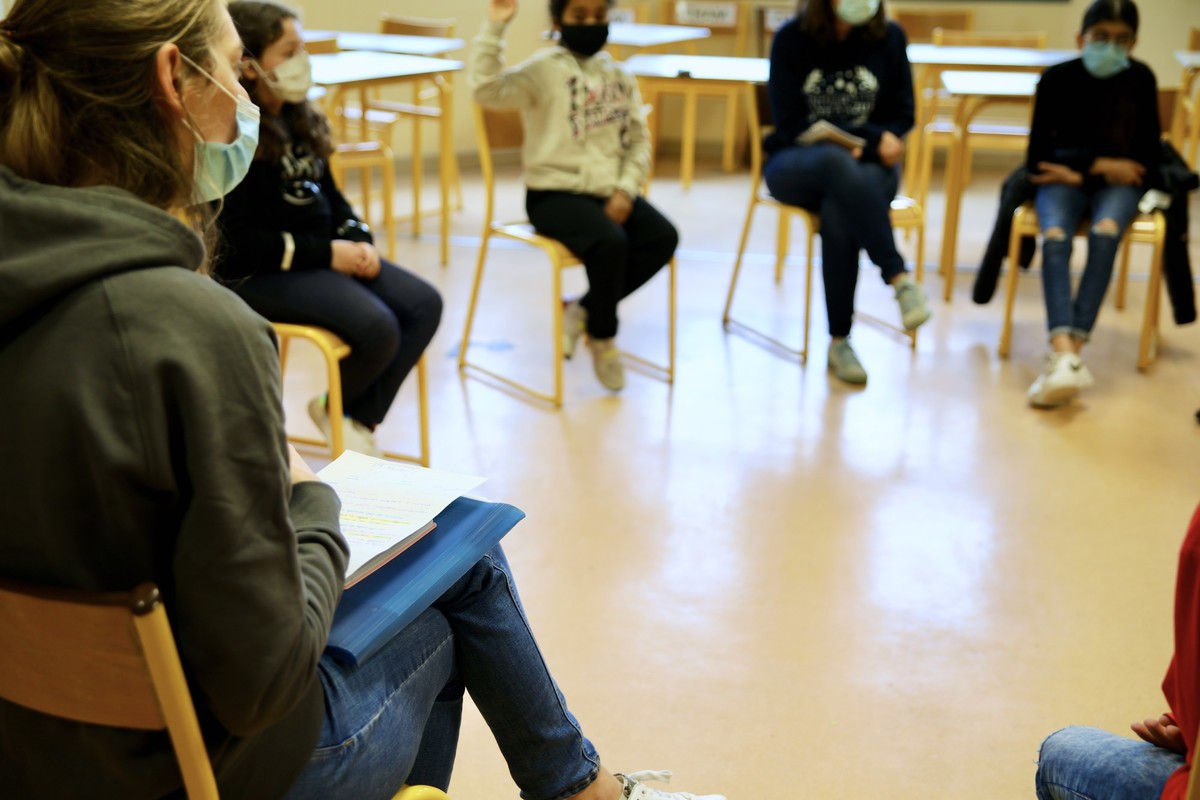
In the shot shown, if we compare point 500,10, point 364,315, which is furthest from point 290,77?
point 500,10

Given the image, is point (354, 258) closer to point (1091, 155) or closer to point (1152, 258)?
point (1091, 155)

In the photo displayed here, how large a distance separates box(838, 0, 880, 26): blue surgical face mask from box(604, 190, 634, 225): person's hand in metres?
0.86

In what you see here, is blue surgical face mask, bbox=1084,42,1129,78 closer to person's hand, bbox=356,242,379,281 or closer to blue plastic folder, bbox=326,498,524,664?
person's hand, bbox=356,242,379,281

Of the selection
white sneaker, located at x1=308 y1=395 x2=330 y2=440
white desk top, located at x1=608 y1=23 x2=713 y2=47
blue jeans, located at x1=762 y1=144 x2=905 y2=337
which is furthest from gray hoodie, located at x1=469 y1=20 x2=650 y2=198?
white desk top, located at x1=608 y1=23 x2=713 y2=47

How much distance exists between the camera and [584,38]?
3115mm

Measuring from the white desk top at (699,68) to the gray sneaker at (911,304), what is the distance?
84 centimetres

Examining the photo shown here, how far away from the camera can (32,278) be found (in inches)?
32.3

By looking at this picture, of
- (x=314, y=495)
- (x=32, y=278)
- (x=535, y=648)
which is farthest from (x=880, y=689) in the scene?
(x=32, y=278)

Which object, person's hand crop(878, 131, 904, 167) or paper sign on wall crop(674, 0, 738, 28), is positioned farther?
paper sign on wall crop(674, 0, 738, 28)

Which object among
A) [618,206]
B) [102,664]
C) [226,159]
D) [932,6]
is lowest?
[102,664]

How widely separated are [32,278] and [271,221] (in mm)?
1639

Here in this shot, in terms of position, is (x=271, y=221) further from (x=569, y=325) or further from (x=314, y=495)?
(x=314, y=495)

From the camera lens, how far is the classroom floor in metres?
1.81

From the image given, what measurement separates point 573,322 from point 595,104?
0.62 m
